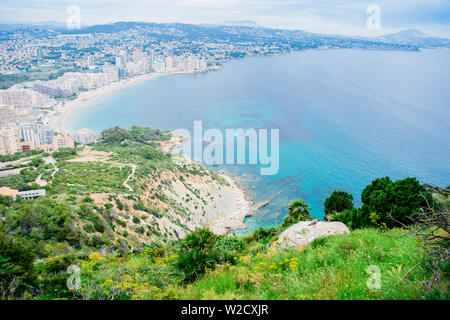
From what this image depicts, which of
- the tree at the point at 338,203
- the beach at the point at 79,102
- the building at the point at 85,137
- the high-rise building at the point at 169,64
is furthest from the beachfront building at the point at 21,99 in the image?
the tree at the point at 338,203

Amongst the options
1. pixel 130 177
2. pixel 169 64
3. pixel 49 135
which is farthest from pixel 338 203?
pixel 169 64

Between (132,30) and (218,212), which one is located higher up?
(132,30)

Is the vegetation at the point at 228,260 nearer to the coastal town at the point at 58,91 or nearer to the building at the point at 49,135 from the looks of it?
the coastal town at the point at 58,91

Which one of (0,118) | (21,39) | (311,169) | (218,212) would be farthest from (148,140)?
(21,39)

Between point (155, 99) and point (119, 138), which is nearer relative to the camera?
point (119, 138)

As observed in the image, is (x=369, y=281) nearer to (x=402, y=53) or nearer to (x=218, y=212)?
(x=218, y=212)
